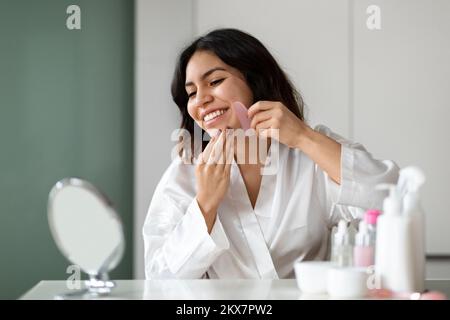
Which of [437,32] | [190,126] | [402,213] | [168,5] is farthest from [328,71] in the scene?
[402,213]

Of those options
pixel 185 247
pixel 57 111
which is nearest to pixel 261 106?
pixel 185 247

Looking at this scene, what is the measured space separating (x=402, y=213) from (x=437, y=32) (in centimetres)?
99

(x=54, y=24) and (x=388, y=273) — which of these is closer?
(x=388, y=273)

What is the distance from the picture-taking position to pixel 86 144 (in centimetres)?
159

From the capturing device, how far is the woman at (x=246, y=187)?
82 cm

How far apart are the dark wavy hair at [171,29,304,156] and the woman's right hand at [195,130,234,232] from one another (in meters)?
0.17

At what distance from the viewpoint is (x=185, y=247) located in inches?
31.9

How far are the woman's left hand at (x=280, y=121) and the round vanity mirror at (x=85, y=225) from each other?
0.33 metres

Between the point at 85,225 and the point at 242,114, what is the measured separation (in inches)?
16.0

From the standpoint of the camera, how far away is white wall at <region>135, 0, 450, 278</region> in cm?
151

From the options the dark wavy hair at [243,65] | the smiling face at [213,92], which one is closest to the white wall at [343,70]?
the dark wavy hair at [243,65]

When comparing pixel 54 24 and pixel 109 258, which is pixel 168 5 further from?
pixel 109 258
